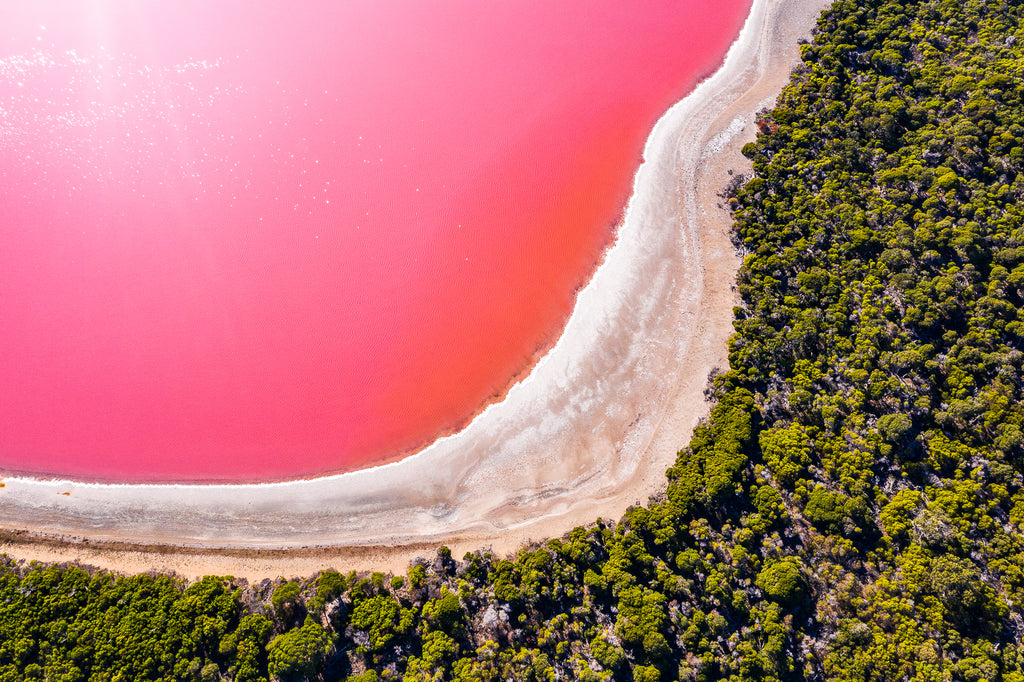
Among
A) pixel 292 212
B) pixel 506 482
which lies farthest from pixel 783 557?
pixel 292 212

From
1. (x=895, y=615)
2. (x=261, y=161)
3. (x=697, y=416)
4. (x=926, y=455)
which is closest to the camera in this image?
(x=895, y=615)

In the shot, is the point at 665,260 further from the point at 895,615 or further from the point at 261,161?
the point at 261,161

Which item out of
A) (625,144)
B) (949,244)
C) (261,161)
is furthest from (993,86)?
(261,161)

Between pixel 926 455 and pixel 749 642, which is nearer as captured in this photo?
pixel 749 642

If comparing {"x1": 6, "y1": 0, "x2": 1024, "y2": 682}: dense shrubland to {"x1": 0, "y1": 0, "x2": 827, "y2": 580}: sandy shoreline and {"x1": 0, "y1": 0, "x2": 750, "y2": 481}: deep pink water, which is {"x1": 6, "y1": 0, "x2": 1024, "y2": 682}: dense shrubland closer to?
{"x1": 0, "y1": 0, "x2": 827, "y2": 580}: sandy shoreline

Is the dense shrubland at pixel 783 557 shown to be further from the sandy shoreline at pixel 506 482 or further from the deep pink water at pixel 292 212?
the deep pink water at pixel 292 212

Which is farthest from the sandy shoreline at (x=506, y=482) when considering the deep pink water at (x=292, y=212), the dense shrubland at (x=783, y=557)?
the deep pink water at (x=292, y=212)
